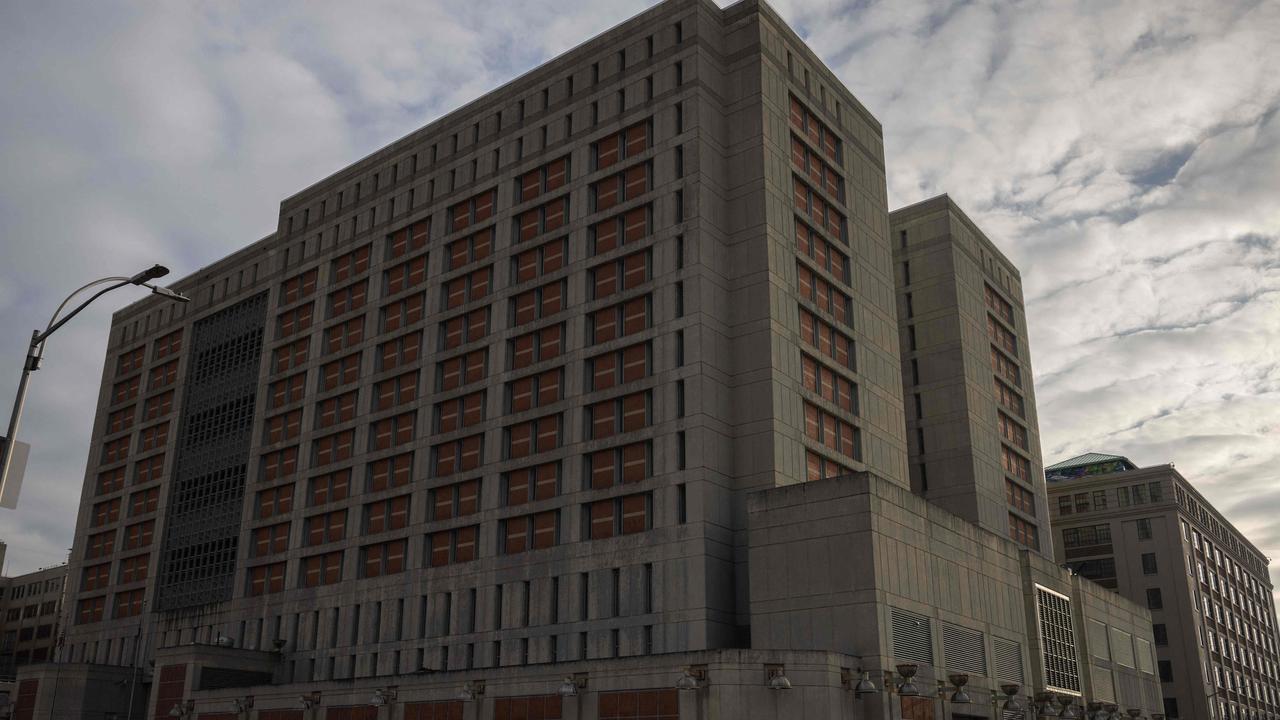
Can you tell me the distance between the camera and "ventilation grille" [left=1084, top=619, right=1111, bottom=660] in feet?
256

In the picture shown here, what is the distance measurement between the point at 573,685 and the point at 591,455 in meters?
20.4

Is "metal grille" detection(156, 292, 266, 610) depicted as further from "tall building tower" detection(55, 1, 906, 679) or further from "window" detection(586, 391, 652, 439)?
"window" detection(586, 391, 652, 439)

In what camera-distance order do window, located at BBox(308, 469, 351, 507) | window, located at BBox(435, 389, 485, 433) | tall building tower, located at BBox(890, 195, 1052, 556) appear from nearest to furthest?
window, located at BBox(435, 389, 485, 433), window, located at BBox(308, 469, 351, 507), tall building tower, located at BBox(890, 195, 1052, 556)

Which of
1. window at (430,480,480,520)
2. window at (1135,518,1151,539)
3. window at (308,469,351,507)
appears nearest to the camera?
window at (430,480,480,520)

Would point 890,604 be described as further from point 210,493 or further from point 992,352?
point 210,493

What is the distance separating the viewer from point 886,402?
82562 mm

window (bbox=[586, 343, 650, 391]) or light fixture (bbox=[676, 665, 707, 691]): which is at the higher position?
window (bbox=[586, 343, 650, 391])

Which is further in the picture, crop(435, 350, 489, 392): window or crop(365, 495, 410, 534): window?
crop(365, 495, 410, 534): window

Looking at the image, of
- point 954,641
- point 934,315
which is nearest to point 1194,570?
point 934,315

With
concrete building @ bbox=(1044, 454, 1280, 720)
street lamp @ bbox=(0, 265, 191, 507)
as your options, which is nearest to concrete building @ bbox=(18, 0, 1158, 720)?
street lamp @ bbox=(0, 265, 191, 507)

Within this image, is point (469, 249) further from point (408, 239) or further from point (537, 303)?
point (537, 303)

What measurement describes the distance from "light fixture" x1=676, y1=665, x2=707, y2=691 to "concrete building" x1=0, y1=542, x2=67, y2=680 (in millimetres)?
147590

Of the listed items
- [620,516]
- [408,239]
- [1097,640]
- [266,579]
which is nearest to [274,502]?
[266,579]

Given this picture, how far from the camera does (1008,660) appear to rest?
224 feet
